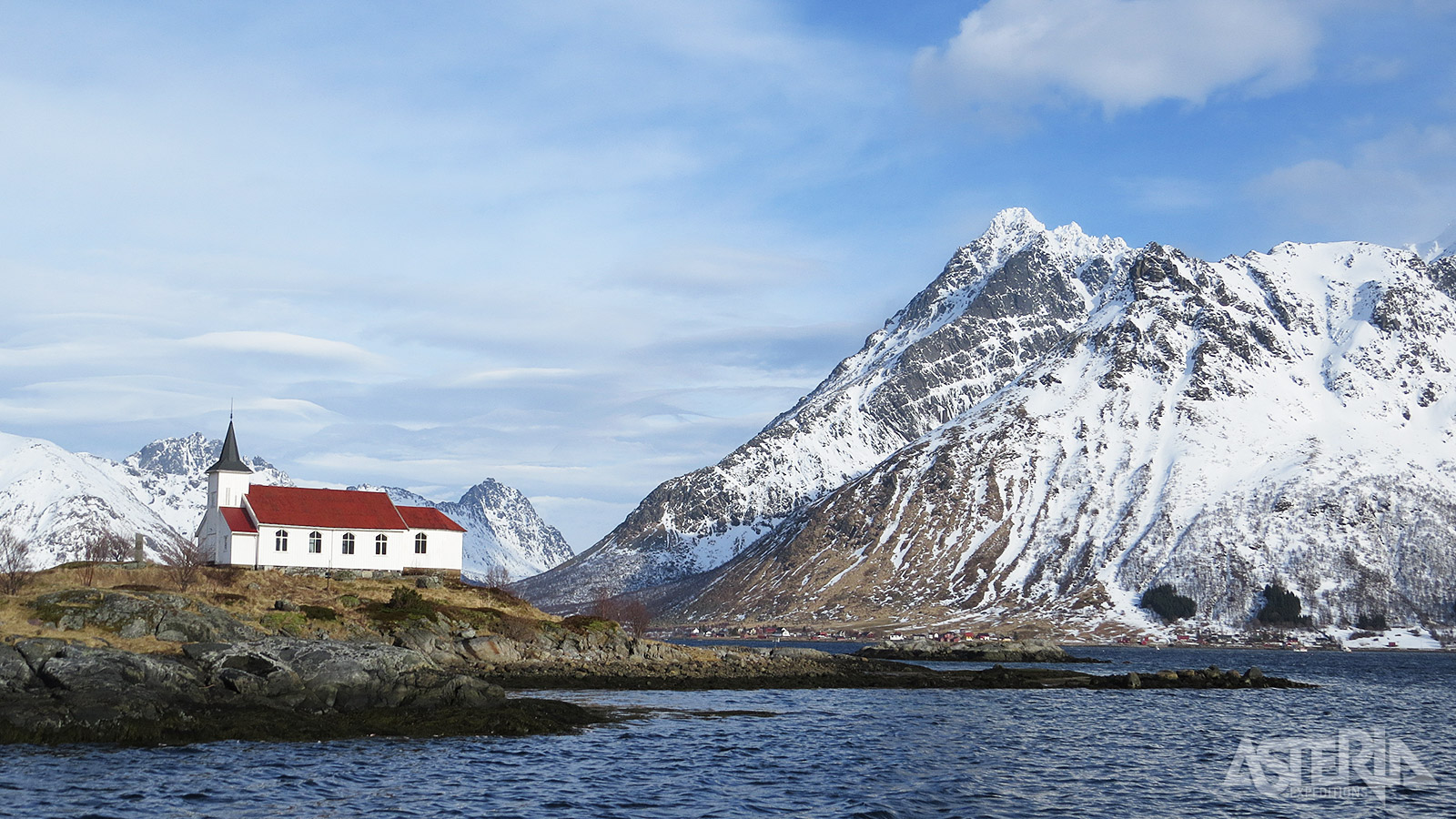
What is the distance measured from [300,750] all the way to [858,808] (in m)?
26.4

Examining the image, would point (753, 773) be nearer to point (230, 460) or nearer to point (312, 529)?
point (312, 529)

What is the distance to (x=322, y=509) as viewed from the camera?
120938 millimetres

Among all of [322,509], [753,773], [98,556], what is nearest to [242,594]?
[322,509]

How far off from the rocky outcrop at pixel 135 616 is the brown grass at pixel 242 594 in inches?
36.0

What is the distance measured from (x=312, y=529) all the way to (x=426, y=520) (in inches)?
520

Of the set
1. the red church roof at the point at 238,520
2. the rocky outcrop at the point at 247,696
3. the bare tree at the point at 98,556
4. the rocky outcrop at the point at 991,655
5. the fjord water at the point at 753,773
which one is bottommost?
the rocky outcrop at the point at 991,655

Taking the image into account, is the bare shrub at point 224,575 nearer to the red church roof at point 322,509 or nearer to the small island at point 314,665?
the small island at point 314,665

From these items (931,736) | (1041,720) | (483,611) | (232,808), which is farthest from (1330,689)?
(232,808)

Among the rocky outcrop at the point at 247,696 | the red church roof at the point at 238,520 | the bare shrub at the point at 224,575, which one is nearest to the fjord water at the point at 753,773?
the rocky outcrop at the point at 247,696

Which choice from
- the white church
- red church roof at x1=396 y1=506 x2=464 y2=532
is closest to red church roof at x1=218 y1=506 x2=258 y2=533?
the white church

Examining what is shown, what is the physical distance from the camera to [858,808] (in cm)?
4666

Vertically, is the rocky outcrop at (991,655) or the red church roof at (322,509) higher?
the red church roof at (322,509)

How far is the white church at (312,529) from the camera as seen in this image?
116 metres

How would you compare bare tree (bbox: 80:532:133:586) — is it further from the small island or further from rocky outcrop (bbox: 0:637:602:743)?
rocky outcrop (bbox: 0:637:602:743)
